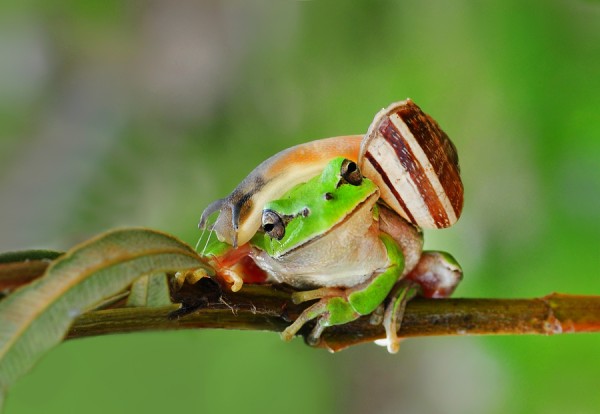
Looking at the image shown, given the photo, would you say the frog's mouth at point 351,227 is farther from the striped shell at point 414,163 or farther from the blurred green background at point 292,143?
the blurred green background at point 292,143

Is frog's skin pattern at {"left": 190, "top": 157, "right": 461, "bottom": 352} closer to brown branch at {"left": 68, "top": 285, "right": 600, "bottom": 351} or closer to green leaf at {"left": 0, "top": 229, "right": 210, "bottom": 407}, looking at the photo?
brown branch at {"left": 68, "top": 285, "right": 600, "bottom": 351}

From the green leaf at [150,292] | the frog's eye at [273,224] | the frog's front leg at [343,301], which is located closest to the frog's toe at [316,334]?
the frog's front leg at [343,301]

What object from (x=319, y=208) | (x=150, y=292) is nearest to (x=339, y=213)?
(x=319, y=208)

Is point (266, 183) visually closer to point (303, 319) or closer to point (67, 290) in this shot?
point (303, 319)

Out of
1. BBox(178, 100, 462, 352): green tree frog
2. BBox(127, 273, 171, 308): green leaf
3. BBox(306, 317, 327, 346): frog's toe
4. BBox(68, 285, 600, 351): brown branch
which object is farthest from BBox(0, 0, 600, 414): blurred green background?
BBox(127, 273, 171, 308): green leaf

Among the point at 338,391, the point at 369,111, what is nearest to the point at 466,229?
the point at 369,111

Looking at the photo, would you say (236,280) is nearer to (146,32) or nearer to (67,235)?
(67,235)
